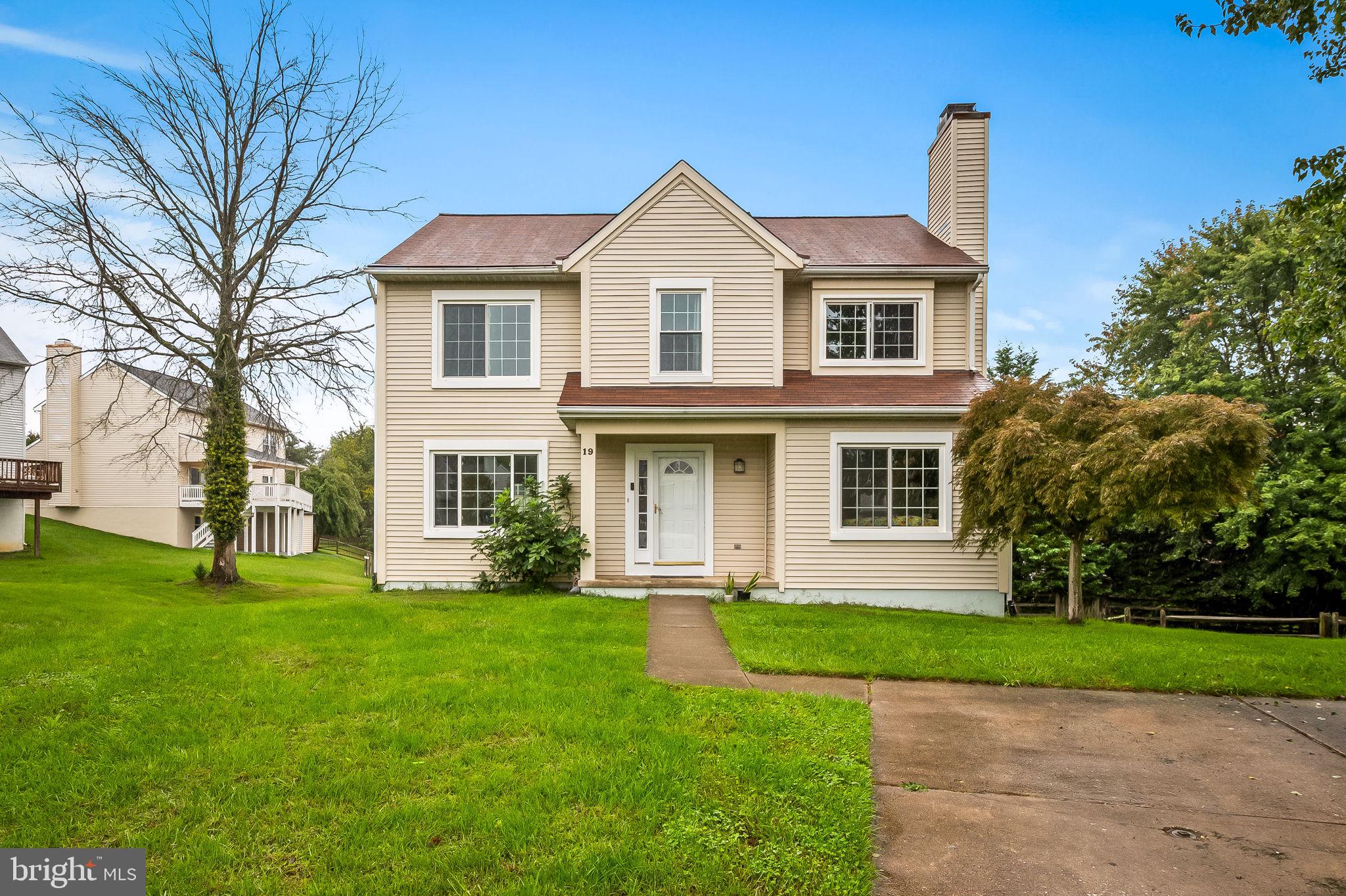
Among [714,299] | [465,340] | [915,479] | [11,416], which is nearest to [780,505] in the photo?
[915,479]

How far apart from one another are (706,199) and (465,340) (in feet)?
17.3

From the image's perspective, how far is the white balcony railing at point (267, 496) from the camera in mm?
33875

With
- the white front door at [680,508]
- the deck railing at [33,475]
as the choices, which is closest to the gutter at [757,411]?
the white front door at [680,508]

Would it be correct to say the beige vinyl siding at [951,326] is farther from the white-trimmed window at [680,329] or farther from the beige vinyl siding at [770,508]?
the white-trimmed window at [680,329]

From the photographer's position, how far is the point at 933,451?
43.2ft

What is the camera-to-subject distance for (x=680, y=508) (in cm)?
1393

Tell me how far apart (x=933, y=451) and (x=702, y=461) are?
4120mm

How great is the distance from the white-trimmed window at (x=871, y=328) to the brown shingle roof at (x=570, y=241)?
0.75 metres

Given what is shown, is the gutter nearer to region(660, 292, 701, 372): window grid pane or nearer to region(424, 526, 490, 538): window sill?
region(660, 292, 701, 372): window grid pane

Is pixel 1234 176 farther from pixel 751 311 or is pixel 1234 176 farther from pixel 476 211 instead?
pixel 476 211

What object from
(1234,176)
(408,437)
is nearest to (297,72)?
(408,437)

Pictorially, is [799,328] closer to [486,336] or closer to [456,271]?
[486,336]

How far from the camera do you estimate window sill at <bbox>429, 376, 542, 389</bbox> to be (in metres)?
14.1

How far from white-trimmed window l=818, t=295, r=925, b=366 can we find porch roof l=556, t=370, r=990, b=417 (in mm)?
466
